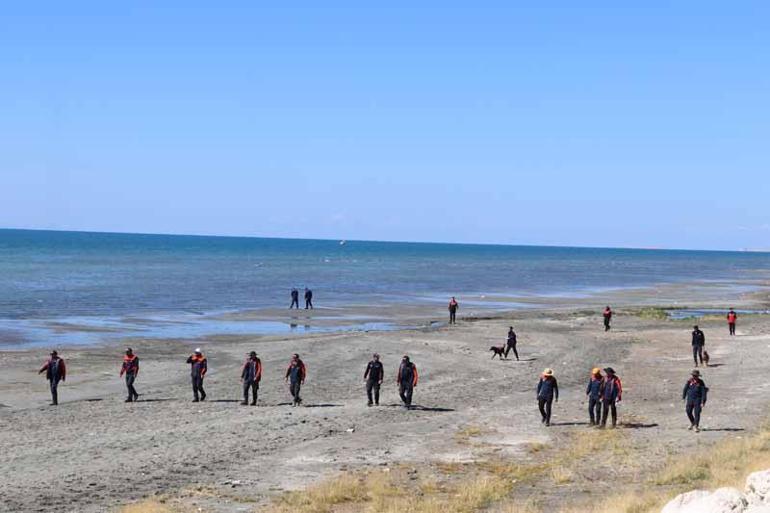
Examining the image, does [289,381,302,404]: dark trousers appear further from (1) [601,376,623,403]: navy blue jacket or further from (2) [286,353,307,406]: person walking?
(1) [601,376,623,403]: navy blue jacket

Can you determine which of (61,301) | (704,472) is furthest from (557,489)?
(61,301)

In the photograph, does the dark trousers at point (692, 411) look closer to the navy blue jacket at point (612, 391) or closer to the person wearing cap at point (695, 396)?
the person wearing cap at point (695, 396)

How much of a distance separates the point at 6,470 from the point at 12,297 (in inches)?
2206

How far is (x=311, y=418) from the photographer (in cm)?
2517

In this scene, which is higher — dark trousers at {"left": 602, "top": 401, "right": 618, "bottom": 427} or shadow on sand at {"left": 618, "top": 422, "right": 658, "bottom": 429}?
dark trousers at {"left": 602, "top": 401, "right": 618, "bottom": 427}

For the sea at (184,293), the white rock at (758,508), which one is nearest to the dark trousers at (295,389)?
the white rock at (758,508)

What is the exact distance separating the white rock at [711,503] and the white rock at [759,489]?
21 centimetres

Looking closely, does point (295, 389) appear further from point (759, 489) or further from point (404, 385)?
point (759, 489)

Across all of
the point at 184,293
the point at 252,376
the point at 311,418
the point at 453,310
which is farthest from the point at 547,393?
the point at 184,293

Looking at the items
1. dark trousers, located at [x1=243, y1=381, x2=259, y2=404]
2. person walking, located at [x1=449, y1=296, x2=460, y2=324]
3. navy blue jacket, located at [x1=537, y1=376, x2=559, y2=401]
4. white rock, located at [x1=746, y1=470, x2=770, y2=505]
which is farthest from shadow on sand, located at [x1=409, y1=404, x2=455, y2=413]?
person walking, located at [x1=449, y1=296, x2=460, y2=324]

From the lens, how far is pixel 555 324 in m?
55.8

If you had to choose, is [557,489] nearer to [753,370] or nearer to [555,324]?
[753,370]

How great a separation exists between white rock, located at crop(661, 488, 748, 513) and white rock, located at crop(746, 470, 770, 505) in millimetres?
205

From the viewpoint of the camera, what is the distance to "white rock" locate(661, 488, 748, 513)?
38.2 ft
